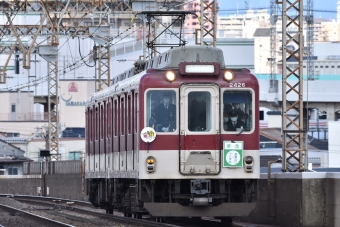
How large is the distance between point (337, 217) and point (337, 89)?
2047 inches

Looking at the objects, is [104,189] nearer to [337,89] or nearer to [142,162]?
[142,162]

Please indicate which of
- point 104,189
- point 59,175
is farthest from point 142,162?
point 59,175

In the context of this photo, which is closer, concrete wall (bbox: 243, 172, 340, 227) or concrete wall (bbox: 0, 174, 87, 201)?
concrete wall (bbox: 243, 172, 340, 227)

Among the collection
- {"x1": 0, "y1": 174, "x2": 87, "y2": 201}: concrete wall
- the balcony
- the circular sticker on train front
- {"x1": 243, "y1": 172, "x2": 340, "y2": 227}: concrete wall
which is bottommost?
{"x1": 0, "y1": 174, "x2": 87, "y2": 201}: concrete wall

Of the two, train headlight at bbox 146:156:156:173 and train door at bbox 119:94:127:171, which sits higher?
train door at bbox 119:94:127:171

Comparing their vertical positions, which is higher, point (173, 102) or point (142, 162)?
point (173, 102)

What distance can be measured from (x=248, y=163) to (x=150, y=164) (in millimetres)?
1669

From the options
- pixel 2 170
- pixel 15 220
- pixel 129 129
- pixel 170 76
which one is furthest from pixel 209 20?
pixel 2 170

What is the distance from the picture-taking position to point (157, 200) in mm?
16484

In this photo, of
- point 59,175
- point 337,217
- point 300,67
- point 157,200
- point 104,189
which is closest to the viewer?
point 337,217

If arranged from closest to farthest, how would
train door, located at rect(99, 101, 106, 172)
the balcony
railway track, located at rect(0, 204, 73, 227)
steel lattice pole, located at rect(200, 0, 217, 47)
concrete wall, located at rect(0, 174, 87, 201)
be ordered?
railway track, located at rect(0, 204, 73, 227) < train door, located at rect(99, 101, 106, 172) < steel lattice pole, located at rect(200, 0, 217, 47) < concrete wall, located at rect(0, 174, 87, 201) < the balcony

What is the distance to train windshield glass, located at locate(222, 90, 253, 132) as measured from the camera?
1608cm

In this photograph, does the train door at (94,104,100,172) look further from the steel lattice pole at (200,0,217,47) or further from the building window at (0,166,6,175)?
the building window at (0,166,6,175)

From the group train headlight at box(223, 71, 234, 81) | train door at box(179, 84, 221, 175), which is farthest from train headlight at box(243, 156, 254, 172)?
train headlight at box(223, 71, 234, 81)
